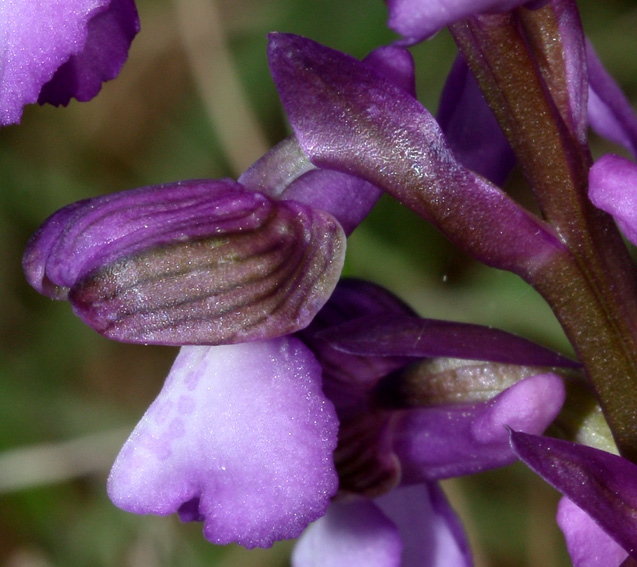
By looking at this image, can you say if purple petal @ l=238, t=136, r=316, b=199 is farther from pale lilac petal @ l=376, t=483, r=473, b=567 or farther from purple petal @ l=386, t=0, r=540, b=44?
pale lilac petal @ l=376, t=483, r=473, b=567

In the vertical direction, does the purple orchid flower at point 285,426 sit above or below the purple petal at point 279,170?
below

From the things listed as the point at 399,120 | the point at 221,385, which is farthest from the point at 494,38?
the point at 221,385

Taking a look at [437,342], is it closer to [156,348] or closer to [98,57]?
[98,57]

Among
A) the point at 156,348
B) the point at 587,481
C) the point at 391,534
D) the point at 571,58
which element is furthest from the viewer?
the point at 156,348

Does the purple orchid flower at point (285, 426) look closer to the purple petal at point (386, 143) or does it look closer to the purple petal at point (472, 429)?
the purple petal at point (472, 429)

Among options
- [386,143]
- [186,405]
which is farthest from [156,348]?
[386,143]

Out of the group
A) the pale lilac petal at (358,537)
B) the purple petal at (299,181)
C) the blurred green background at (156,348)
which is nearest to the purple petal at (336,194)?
the purple petal at (299,181)

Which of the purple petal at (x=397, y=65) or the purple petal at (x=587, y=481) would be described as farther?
the purple petal at (x=397, y=65)
